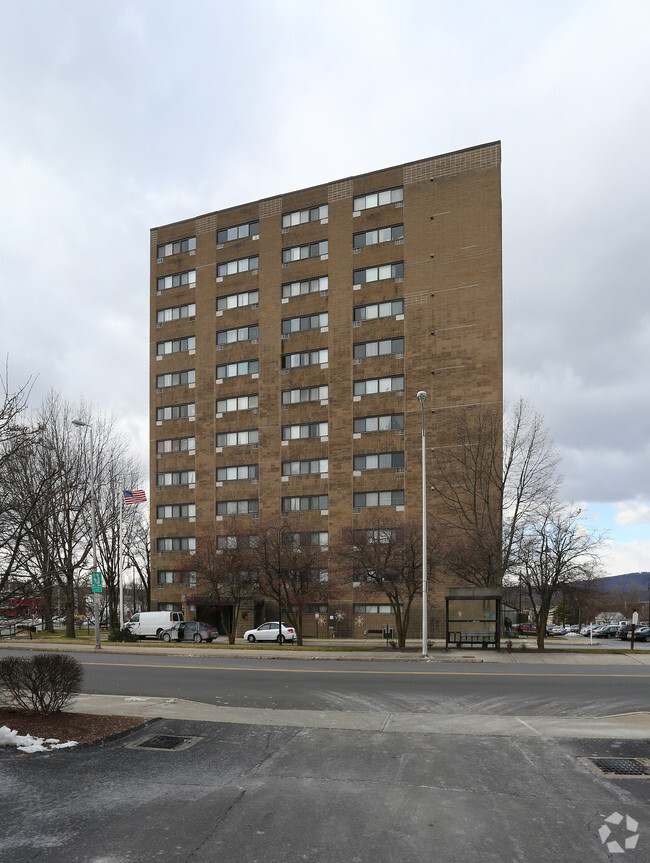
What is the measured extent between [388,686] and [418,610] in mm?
31131

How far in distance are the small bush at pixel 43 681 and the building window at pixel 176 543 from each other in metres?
46.1

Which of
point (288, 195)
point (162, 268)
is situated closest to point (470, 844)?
point (288, 195)

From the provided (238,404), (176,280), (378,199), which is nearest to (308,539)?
(238,404)

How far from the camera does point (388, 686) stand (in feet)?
56.1

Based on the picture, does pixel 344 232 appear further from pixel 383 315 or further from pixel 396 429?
pixel 396 429

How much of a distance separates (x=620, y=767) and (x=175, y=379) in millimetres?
54752

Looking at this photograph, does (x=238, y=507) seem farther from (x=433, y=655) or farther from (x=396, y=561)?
(x=433, y=655)

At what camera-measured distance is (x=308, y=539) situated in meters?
45.4

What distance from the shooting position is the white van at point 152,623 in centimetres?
4572

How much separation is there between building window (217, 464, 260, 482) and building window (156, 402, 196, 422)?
5949 millimetres

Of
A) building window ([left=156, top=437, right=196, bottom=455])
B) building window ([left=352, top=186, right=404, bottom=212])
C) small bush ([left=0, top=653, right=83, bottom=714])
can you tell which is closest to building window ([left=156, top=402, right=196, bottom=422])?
building window ([left=156, top=437, right=196, bottom=455])

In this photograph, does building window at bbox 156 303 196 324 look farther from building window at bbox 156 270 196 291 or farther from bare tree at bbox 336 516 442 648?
bare tree at bbox 336 516 442 648

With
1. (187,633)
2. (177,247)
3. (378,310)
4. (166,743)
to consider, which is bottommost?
(187,633)

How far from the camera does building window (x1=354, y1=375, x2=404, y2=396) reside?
5081 centimetres
